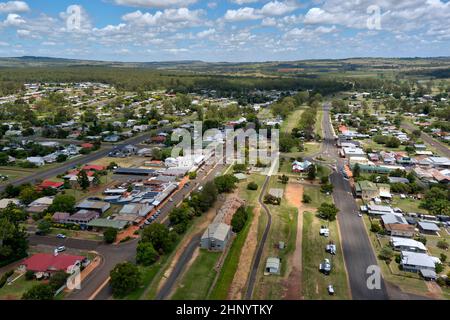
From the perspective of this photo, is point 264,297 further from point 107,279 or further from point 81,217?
point 81,217

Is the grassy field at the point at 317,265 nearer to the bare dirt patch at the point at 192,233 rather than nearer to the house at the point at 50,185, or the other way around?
the bare dirt patch at the point at 192,233

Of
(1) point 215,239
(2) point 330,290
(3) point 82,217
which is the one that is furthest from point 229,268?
(3) point 82,217

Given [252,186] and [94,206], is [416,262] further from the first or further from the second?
[94,206]

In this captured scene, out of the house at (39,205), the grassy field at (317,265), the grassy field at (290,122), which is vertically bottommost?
the grassy field at (317,265)

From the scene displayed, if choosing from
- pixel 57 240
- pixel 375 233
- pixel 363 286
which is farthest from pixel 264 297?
pixel 57 240

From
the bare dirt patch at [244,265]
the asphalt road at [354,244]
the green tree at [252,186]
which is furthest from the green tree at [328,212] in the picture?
the green tree at [252,186]
